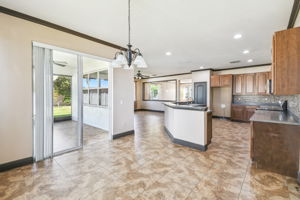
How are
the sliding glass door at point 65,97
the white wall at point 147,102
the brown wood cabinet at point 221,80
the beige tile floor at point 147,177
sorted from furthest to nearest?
the white wall at point 147,102, the brown wood cabinet at point 221,80, the sliding glass door at point 65,97, the beige tile floor at point 147,177

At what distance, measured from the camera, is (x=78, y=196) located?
181 cm

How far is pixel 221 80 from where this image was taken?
22.7 feet

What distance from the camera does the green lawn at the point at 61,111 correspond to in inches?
124

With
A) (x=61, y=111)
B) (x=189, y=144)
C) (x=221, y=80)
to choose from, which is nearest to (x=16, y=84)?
(x=61, y=111)

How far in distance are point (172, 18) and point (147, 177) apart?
2.91m

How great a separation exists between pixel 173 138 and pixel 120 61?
8.53 ft

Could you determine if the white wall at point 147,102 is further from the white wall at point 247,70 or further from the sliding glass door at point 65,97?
the sliding glass door at point 65,97

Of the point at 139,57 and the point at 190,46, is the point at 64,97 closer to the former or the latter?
the point at 139,57

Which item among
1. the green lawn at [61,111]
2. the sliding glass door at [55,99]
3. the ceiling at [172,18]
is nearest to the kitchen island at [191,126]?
the ceiling at [172,18]

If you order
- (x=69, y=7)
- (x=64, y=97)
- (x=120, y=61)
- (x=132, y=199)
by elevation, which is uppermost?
(x=69, y=7)

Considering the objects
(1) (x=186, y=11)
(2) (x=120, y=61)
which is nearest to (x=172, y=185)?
(2) (x=120, y=61)

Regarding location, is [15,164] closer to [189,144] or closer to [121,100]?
[121,100]

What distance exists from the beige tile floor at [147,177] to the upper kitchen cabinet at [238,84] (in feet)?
13.7

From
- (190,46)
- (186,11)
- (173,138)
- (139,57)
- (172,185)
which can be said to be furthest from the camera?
(190,46)
